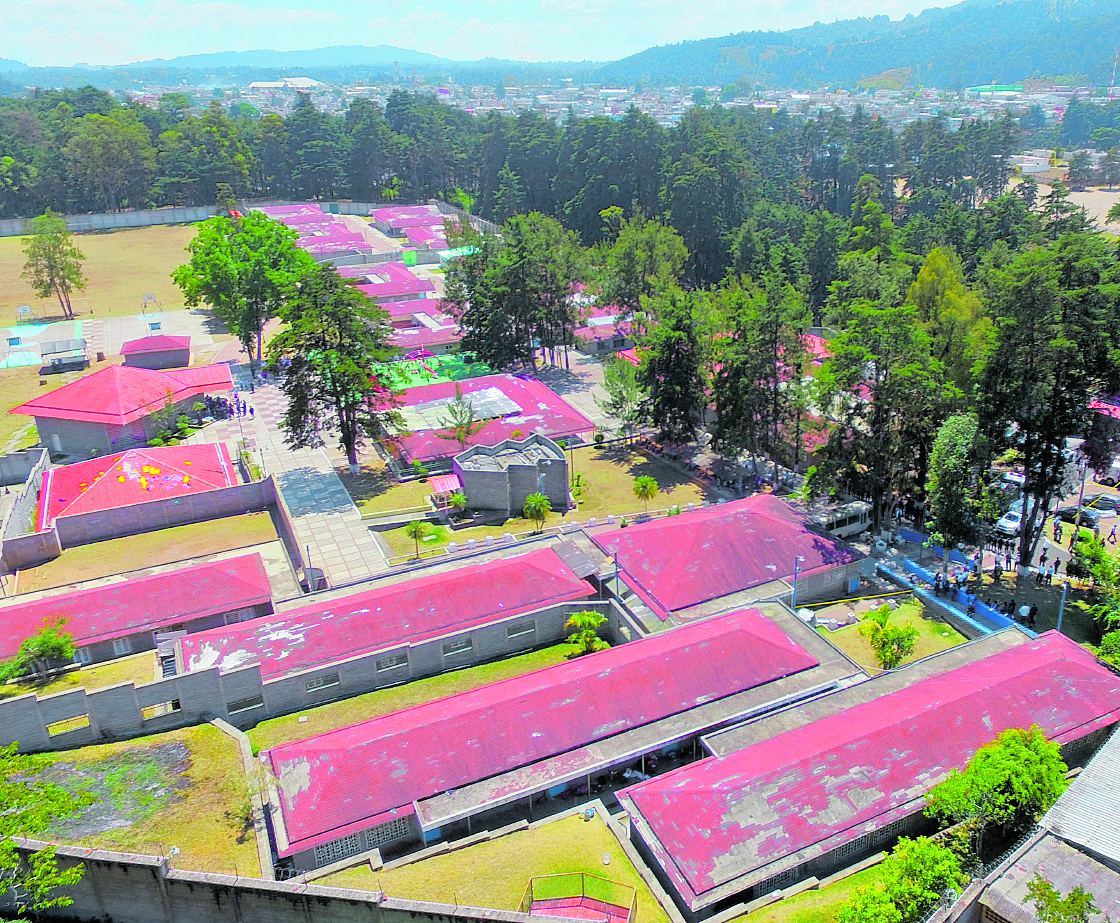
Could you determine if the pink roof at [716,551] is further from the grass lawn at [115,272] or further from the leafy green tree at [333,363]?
the grass lawn at [115,272]

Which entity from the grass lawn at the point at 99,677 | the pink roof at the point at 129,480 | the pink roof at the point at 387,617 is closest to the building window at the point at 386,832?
the pink roof at the point at 387,617

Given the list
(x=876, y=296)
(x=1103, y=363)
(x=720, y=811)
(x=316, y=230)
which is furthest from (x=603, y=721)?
(x=316, y=230)

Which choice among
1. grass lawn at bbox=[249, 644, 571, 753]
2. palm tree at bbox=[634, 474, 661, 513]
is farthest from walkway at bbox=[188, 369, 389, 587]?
palm tree at bbox=[634, 474, 661, 513]

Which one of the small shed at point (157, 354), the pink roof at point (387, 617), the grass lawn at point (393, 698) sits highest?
the small shed at point (157, 354)

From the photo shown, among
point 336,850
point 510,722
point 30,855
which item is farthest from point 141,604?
point 510,722

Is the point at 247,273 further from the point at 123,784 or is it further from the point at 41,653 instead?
the point at 123,784

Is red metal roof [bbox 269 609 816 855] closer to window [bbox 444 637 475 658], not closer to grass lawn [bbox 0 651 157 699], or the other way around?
window [bbox 444 637 475 658]
